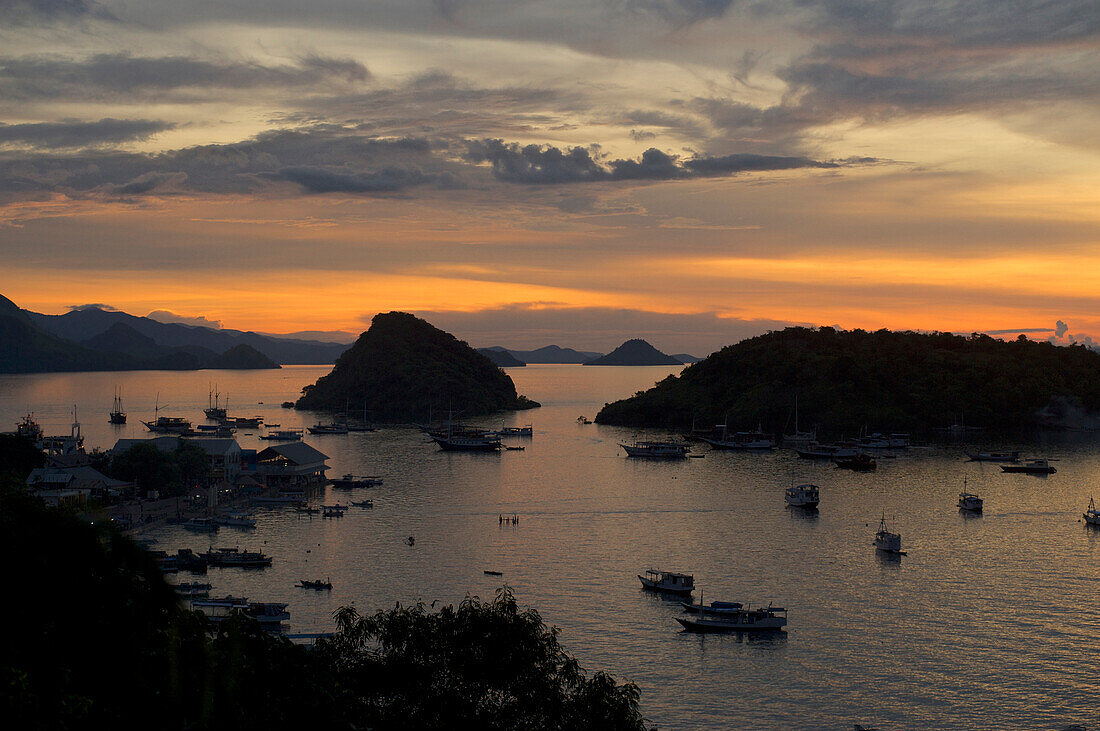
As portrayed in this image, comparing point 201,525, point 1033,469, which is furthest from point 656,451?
point 201,525

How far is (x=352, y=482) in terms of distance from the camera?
89.4 meters

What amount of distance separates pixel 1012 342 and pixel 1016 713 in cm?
18176

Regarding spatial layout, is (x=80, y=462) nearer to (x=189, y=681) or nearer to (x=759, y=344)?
(x=189, y=681)

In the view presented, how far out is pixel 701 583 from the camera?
170ft

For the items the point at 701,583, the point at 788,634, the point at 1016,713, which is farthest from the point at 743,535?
the point at 1016,713

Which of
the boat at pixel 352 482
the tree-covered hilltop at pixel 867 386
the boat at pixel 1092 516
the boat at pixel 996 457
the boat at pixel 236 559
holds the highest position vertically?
the tree-covered hilltop at pixel 867 386

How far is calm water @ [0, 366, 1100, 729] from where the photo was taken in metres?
36.8

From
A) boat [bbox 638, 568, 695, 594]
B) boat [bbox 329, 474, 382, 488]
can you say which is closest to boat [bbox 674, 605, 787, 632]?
boat [bbox 638, 568, 695, 594]

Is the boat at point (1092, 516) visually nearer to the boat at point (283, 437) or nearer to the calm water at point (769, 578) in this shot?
the calm water at point (769, 578)

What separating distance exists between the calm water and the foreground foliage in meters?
16.2

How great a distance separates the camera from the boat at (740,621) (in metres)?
43.6

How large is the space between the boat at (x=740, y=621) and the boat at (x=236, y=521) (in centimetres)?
3655

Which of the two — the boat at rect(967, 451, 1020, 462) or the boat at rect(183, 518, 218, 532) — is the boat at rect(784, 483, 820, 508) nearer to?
the boat at rect(967, 451, 1020, 462)

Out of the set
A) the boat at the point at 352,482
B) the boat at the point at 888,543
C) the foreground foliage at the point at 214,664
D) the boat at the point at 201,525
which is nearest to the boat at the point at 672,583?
the boat at the point at 888,543
